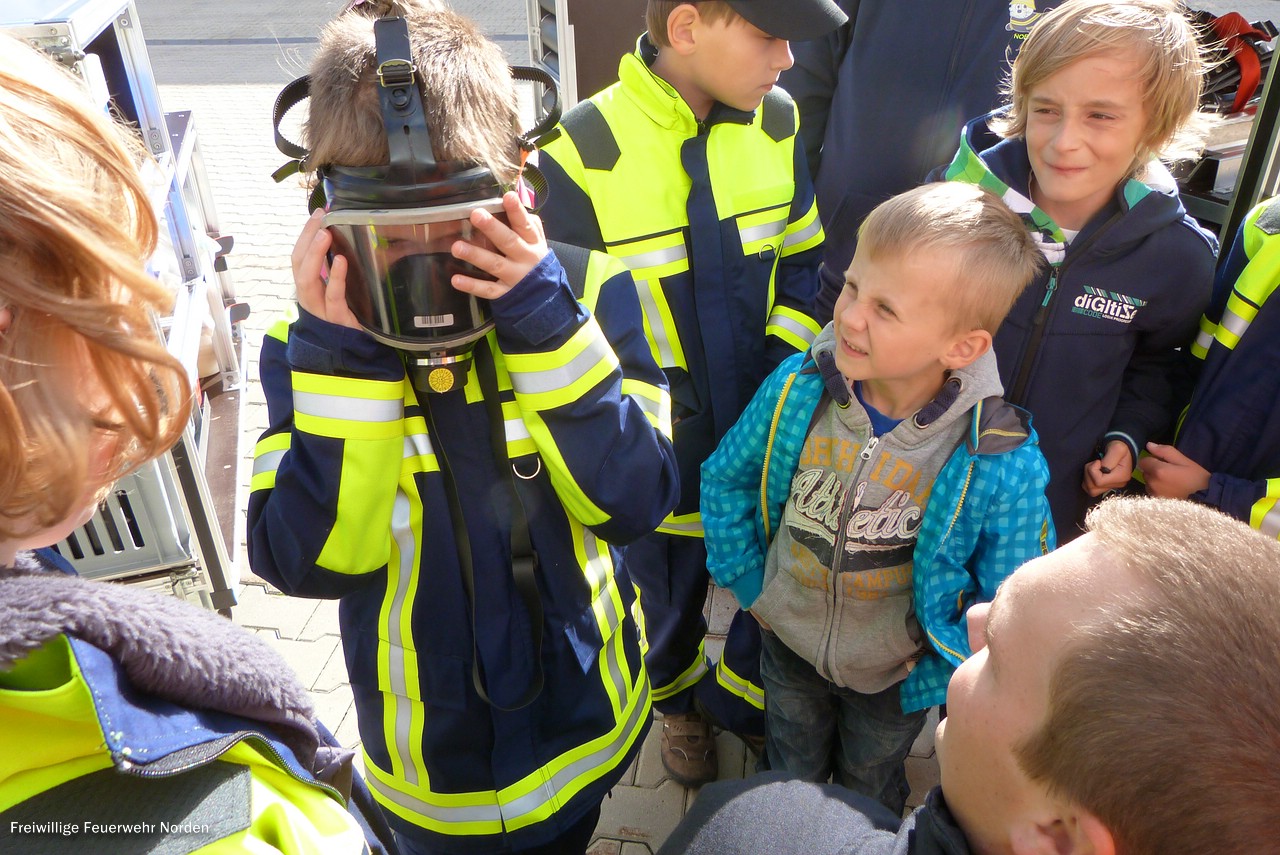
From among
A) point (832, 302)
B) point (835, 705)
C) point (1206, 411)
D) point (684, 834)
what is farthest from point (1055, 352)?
point (684, 834)

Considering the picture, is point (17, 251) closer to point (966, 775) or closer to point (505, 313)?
Answer: point (505, 313)

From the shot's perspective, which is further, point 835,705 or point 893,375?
point 835,705

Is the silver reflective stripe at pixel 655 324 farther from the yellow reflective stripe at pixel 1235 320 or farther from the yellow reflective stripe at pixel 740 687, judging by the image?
the yellow reflective stripe at pixel 1235 320

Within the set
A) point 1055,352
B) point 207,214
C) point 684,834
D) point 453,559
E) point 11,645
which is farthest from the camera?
point 207,214

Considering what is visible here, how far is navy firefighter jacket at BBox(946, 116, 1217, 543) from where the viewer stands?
2.02 metres

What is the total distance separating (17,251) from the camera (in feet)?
2.46

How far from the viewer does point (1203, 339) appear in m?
2.13

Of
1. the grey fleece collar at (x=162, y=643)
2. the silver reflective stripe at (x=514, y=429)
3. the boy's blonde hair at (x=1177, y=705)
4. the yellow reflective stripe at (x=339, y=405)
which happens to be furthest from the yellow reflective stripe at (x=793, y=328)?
the grey fleece collar at (x=162, y=643)

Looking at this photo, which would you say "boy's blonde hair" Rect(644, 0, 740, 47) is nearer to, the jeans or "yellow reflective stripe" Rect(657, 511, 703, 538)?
"yellow reflective stripe" Rect(657, 511, 703, 538)

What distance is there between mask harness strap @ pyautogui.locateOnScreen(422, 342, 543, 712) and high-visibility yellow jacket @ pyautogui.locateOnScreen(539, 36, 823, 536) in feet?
2.36

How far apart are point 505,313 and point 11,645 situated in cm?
87

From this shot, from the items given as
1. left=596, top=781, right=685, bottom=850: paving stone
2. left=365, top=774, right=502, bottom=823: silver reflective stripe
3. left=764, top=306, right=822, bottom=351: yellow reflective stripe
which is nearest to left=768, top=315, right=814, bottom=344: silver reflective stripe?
left=764, top=306, right=822, bottom=351: yellow reflective stripe

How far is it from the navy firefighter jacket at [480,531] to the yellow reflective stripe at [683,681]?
0.86 m

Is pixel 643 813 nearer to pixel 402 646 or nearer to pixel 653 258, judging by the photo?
pixel 402 646
